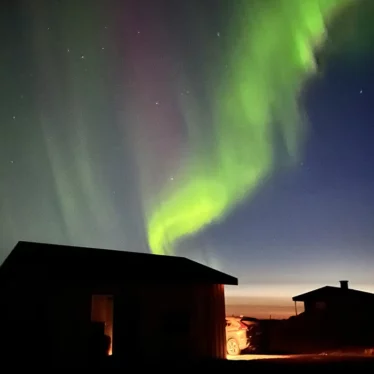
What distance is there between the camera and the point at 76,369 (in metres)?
13.4

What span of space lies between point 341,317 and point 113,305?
1981 centimetres

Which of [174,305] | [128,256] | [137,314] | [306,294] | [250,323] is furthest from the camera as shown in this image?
[306,294]

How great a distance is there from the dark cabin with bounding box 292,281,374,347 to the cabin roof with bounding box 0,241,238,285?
14.0 metres

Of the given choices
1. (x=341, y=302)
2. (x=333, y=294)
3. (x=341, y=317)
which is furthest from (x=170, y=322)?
(x=333, y=294)

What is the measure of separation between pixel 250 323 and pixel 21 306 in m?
11.8

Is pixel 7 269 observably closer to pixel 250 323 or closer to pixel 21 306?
pixel 21 306

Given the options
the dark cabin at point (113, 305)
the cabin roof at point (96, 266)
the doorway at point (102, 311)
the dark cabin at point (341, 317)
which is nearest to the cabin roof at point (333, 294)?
the dark cabin at point (341, 317)

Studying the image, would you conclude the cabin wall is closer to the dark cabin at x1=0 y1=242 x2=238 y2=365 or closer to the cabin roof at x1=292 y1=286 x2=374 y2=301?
the dark cabin at x1=0 y1=242 x2=238 y2=365

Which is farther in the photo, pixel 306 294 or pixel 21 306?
pixel 306 294

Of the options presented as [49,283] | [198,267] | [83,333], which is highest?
[198,267]

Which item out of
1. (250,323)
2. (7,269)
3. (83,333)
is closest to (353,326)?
(250,323)

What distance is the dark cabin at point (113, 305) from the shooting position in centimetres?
1349

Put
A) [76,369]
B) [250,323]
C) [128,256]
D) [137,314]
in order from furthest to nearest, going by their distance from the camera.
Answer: [250,323], [128,256], [137,314], [76,369]

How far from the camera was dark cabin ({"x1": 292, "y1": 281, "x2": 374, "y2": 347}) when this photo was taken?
96.8ft
